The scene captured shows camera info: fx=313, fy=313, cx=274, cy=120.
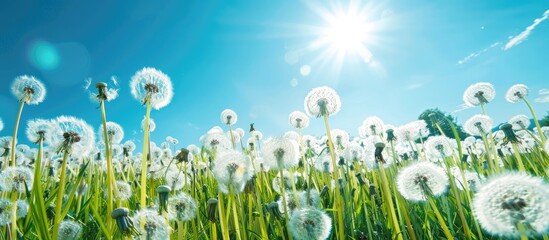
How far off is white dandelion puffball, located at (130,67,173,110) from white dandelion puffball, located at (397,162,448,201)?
1.81 metres

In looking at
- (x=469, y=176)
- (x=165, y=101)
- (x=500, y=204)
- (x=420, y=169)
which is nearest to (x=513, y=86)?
(x=469, y=176)

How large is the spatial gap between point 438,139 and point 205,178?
3.69 m

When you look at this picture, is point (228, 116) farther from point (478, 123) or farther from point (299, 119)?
point (478, 123)

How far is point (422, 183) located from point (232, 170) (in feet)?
4.04

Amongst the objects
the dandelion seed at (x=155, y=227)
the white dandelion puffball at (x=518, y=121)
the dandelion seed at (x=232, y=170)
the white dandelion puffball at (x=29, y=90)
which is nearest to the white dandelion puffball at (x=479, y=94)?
the white dandelion puffball at (x=518, y=121)

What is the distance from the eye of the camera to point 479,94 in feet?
16.9

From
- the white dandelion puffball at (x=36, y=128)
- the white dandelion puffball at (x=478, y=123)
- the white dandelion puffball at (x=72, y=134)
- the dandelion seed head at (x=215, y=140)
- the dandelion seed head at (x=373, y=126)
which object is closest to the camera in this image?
the white dandelion puffball at (x=72, y=134)

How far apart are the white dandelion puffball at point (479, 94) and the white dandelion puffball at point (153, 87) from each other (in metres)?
4.90

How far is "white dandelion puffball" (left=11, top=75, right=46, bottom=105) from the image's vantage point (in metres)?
3.33

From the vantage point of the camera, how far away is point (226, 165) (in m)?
2.04

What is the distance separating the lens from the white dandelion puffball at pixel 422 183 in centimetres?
200

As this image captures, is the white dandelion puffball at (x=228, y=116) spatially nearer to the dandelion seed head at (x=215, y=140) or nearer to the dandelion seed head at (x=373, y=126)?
the dandelion seed head at (x=215, y=140)

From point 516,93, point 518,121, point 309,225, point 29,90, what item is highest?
point 29,90

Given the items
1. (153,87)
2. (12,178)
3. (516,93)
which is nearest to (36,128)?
(12,178)
